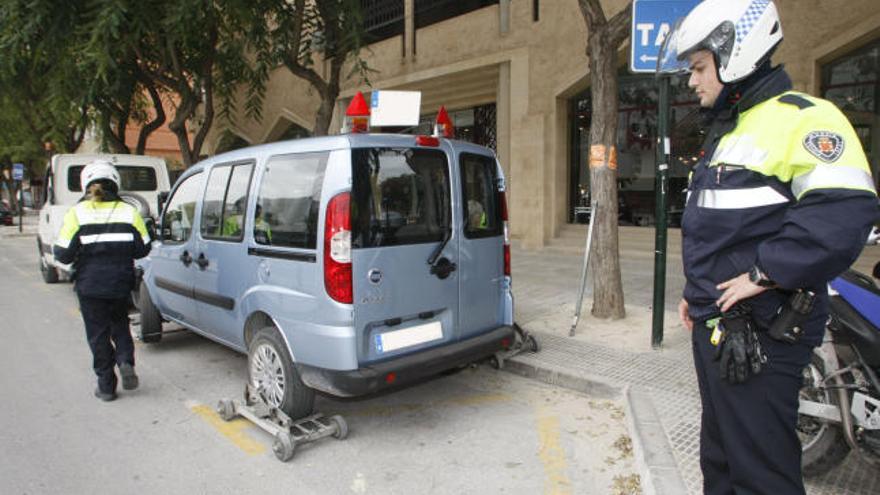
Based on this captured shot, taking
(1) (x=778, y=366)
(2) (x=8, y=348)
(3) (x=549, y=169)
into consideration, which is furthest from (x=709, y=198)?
(3) (x=549, y=169)

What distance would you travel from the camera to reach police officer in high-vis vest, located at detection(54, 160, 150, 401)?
180 inches

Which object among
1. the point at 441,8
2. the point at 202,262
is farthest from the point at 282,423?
the point at 441,8

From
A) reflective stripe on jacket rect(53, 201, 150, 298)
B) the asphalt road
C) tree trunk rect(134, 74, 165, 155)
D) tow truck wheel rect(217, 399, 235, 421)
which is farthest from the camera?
tree trunk rect(134, 74, 165, 155)

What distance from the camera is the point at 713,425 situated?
2256 millimetres

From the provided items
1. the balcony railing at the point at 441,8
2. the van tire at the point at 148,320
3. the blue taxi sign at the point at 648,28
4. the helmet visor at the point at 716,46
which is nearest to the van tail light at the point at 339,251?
the helmet visor at the point at 716,46

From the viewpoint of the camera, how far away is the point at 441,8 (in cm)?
1409

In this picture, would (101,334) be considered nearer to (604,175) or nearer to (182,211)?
(182,211)

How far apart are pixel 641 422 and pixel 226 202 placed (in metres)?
3.48

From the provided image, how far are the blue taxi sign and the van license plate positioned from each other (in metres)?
3.10

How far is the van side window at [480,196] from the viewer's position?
4.27 m

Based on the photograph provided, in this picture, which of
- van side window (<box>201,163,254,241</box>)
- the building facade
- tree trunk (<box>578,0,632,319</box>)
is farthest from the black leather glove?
the building facade

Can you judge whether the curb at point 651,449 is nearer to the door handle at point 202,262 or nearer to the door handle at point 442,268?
the door handle at point 442,268

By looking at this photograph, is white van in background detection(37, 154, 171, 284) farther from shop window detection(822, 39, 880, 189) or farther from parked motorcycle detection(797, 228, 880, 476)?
shop window detection(822, 39, 880, 189)

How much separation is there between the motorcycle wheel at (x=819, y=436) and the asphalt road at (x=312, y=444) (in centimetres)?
92
